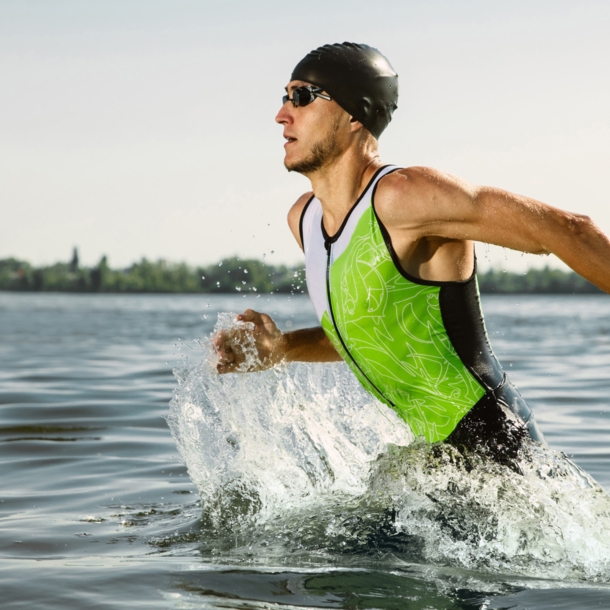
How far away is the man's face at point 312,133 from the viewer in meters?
4.12

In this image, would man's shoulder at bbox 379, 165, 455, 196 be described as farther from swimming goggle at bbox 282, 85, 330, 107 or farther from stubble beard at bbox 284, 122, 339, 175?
swimming goggle at bbox 282, 85, 330, 107

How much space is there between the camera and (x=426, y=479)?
4.10m

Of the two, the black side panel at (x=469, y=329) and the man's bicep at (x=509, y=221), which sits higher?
the man's bicep at (x=509, y=221)

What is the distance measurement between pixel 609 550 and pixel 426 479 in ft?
2.79

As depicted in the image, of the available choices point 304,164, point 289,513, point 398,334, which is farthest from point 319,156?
point 289,513

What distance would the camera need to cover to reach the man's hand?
4.30 m

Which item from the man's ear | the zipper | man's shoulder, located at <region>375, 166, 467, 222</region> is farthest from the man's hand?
the man's ear

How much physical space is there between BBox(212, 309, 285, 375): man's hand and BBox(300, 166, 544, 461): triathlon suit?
368 millimetres

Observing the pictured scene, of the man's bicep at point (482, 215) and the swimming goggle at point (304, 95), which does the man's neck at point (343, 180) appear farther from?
the man's bicep at point (482, 215)

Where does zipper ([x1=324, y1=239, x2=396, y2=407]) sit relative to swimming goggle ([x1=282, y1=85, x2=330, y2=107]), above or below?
below

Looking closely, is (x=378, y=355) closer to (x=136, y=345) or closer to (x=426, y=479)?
(x=426, y=479)

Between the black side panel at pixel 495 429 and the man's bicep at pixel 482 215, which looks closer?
the man's bicep at pixel 482 215

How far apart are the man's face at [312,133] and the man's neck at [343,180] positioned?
46 mm

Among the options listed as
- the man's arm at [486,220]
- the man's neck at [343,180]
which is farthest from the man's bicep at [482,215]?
the man's neck at [343,180]
